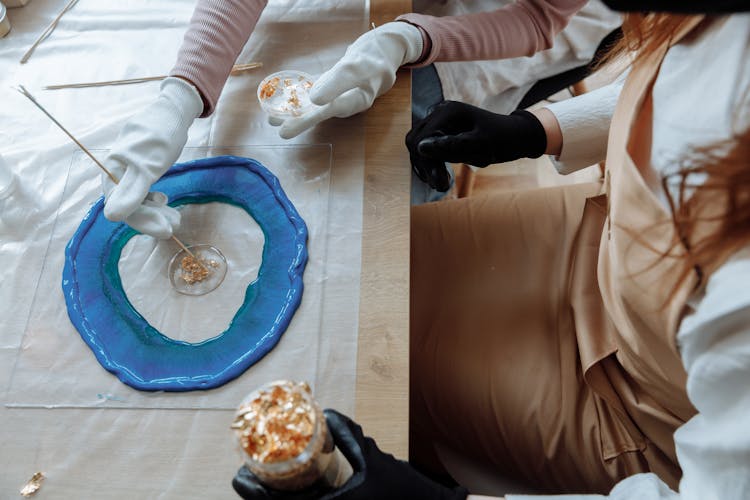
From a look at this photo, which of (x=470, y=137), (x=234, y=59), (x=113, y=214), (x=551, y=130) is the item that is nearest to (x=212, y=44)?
(x=234, y=59)

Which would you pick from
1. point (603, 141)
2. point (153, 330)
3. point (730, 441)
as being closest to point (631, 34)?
point (603, 141)

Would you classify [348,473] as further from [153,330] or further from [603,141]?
[603,141]

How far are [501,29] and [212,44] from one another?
48cm

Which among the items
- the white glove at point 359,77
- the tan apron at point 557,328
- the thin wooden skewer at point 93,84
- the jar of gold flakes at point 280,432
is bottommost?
the tan apron at point 557,328

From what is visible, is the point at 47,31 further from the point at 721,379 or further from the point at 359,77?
the point at 721,379

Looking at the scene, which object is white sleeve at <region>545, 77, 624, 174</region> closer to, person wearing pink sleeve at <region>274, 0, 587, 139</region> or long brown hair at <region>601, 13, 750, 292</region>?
person wearing pink sleeve at <region>274, 0, 587, 139</region>

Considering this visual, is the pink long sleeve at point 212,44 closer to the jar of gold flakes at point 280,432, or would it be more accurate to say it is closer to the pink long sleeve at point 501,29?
the pink long sleeve at point 501,29

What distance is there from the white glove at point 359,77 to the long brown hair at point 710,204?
447mm

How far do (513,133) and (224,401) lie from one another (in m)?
0.57

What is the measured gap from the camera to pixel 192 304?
28.3 inches

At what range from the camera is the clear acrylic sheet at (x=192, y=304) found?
0.66m

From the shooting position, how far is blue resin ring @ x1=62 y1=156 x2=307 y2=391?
0.67 meters

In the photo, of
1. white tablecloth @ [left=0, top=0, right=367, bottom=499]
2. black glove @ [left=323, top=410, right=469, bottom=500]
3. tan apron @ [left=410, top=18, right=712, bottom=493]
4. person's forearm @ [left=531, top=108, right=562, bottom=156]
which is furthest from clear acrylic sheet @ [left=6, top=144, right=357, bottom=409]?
person's forearm @ [left=531, top=108, right=562, bottom=156]

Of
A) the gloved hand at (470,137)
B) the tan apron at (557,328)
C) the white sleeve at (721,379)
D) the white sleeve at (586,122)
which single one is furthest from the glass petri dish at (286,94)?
the white sleeve at (721,379)
